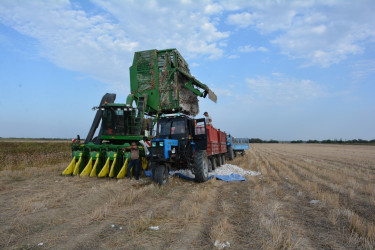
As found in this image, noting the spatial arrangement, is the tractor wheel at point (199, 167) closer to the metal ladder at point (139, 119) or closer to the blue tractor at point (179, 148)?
the blue tractor at point (179, 148)

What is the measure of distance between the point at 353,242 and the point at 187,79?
9.53 m

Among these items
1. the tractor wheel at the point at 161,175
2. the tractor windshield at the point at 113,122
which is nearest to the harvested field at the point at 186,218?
the tractor wheel at the point at 161,175

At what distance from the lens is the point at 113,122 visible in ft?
32.9

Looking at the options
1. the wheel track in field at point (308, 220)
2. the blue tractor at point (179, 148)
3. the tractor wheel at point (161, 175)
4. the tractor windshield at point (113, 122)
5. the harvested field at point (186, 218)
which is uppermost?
the tractor windshield at point (113, 122)

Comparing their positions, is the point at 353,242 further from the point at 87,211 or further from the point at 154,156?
the point at 154,156

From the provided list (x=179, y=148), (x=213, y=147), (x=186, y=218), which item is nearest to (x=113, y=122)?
(x=179, y=148)

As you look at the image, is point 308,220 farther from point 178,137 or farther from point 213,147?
point 213,147

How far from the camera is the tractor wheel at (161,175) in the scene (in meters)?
7.09

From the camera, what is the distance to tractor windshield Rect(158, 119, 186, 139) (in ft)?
26.9

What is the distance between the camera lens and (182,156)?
7879 mm

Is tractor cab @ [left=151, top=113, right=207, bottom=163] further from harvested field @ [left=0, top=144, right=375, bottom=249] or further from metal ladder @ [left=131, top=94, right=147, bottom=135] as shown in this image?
metal ladder @ [left=131, top=94, right=147, bottom=135]

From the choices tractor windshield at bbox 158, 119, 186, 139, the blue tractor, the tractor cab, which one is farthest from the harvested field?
tractor windshield at bbox 158, 119, 186, 139

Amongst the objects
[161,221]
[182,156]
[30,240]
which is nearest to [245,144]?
[182,156]

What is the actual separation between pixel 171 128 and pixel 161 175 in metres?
1.82
